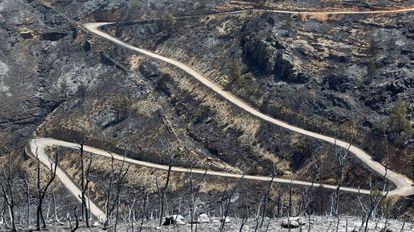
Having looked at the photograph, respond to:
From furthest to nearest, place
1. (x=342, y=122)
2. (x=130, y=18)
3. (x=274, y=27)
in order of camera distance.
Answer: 1. (x=130, y=18)
2. (x=274, y=27)
3. (x=342, y=122)

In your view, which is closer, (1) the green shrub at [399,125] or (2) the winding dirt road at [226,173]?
(2) the winding dirt road at [226,173]

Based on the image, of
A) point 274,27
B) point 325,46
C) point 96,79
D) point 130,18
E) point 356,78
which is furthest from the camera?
point 130,18

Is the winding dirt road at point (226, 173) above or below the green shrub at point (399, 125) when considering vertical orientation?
below

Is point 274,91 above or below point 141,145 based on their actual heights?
above

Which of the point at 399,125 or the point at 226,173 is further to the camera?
the point at 226,173

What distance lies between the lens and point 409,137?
88.4 metres

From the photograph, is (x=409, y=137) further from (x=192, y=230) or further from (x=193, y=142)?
(x=192, y=230)

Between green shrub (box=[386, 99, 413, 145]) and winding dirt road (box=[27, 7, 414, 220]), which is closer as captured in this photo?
winding dirt road (box=[27, 7, 414, 220])

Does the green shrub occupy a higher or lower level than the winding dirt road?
higher

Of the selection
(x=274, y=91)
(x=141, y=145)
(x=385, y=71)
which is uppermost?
(x=385, y=71)

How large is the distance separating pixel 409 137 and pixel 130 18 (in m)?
82.0

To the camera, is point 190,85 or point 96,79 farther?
point 96,79

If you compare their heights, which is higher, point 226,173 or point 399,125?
point 399,125

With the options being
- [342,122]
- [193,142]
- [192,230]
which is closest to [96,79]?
[193,142]
